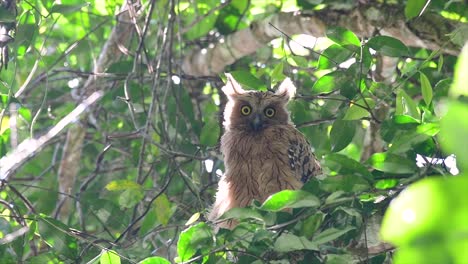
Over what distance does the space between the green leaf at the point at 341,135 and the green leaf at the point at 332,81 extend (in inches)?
8.7

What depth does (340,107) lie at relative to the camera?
3.69m

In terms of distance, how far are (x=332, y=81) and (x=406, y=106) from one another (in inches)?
17.1

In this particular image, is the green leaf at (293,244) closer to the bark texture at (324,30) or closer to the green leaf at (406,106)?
the green leaf at (406,106)

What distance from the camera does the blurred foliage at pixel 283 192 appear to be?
35.0 inches

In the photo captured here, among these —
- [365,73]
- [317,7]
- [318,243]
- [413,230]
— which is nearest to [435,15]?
[317,7]

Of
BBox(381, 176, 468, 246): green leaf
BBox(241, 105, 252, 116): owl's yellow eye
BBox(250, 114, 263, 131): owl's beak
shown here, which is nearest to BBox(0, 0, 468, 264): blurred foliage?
BBox(381, 176, 468, 246): green leaf

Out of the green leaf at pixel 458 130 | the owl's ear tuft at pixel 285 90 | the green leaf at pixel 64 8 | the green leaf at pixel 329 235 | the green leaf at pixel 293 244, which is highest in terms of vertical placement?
the green leaf at pixel 458 130

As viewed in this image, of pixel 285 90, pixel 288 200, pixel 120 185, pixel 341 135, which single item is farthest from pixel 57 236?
pixel 285 90

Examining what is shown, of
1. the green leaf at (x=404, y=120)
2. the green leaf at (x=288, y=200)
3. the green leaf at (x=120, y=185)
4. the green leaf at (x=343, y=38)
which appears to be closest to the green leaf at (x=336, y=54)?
the green leaf at (x=343, y=38)

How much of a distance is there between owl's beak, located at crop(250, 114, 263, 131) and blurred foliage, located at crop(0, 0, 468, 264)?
368mm

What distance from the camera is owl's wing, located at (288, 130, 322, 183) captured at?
454 centimetres

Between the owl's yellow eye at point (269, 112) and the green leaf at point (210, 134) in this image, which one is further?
the owl's yellow eye at point (269, 112)

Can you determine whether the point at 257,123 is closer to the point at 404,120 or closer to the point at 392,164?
the point at 404,120

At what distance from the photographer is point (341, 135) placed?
3334 mm
